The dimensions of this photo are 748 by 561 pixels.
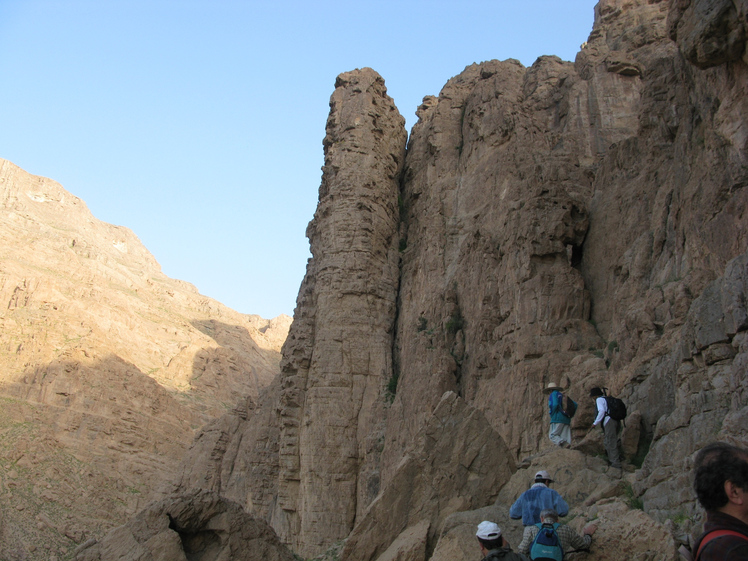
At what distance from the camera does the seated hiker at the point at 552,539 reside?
23.0 feet

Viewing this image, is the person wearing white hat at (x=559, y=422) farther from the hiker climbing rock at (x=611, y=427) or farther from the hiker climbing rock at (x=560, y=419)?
the hiker climbing rock at (x=611, y=427)

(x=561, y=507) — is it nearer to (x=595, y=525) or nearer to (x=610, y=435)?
(x=595, y=525)

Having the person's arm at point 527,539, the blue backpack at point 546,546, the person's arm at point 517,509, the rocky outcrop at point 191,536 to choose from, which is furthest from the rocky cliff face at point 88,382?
the blue backpack at point 546,546

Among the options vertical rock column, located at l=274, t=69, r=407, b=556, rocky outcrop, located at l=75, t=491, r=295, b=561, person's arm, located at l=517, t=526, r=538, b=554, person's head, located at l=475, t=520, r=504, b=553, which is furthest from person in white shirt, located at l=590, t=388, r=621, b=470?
vertical rock column, located at l=274, t=69, r=407, b=556

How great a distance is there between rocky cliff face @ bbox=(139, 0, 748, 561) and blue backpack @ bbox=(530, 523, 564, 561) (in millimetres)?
980

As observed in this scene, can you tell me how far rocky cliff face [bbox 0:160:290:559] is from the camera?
44.4 meters

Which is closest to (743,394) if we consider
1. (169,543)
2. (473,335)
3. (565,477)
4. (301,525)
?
(565,477)

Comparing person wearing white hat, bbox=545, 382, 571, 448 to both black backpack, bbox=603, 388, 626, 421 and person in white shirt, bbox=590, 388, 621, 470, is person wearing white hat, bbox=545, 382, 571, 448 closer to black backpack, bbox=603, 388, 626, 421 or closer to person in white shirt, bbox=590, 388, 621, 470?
person in white shirt, bbox=590, 388, 621, 470

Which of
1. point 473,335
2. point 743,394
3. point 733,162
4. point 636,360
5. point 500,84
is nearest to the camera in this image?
point 743,394

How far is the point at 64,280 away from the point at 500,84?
50447 mm

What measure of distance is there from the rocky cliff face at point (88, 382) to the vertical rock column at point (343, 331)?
22.4 m

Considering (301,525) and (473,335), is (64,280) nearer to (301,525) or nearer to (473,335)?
(301,525)

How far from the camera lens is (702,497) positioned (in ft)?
13.6

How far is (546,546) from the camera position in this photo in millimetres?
7012
